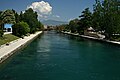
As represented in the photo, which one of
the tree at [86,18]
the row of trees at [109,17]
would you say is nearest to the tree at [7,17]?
the tree at [86,18]

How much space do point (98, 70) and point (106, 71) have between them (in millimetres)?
786

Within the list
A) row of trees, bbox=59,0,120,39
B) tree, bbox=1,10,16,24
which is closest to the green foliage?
row of trees, bbox=59,0,120,39

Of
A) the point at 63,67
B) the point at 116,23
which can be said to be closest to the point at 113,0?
the point at 116,23

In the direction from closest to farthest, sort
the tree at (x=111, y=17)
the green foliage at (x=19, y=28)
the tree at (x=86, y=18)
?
1. the tree at (x=111, y=17)
2. the green foliage at (x=19, y=28)
3. the tree at (x=86, y=18)

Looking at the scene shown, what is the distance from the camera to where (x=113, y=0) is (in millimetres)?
62312

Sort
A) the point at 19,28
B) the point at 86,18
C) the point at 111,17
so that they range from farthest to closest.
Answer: the point at 86,18 → the point at 19,28 → the point at 111,17

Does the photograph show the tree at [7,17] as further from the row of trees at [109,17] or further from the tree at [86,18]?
the row of trees at [109,17]

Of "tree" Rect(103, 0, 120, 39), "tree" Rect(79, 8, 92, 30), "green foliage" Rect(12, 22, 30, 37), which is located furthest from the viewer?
"tree" Rect(79, 8, 92, 30)

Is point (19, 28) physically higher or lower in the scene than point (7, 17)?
lower

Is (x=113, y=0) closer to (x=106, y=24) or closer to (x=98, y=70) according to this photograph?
(x=106, y=24)

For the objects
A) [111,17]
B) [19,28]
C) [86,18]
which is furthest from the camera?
[86,18]

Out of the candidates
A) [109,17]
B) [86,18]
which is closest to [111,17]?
[109,17]

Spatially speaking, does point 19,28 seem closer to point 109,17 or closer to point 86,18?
point 109,17

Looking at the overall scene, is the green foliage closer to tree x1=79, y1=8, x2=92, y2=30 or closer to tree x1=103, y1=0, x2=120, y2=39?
tree x1=103, y1=0, x2=120, y2=39
